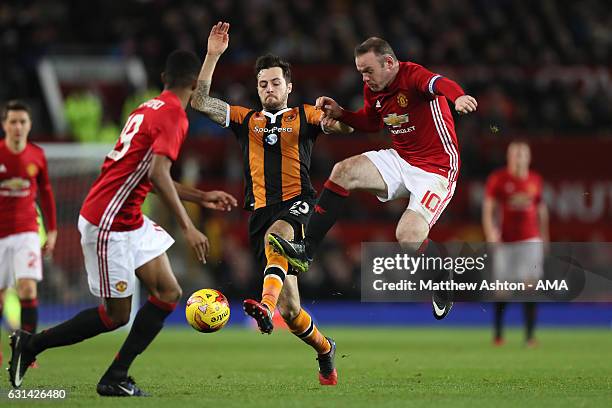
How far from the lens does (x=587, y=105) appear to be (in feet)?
61.1

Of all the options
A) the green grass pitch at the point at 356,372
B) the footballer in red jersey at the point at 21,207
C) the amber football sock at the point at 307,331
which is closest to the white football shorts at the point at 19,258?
the footballer in red jersey at the point at 21,207

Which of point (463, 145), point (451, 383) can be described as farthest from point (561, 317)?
point (451, 383)

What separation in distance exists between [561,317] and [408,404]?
12.3 metres

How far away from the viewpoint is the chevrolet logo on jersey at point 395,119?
24.2 feet

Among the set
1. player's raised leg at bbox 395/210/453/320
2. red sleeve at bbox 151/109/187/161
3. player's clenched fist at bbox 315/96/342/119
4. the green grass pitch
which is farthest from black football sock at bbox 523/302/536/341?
red sleeve at bbox 151/109/187/161

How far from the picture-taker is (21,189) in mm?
Answer: 9633

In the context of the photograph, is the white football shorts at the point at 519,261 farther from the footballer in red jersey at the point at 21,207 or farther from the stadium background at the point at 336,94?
the footballer in red jersey at the point at 21,207

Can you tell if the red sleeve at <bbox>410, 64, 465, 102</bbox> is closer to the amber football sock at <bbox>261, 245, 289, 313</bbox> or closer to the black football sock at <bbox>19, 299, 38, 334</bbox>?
the amber football sock at <bbox>261, 245, 289, 313</bbox>

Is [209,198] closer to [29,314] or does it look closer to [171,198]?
[171,198]

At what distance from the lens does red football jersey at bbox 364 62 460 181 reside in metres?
7.32

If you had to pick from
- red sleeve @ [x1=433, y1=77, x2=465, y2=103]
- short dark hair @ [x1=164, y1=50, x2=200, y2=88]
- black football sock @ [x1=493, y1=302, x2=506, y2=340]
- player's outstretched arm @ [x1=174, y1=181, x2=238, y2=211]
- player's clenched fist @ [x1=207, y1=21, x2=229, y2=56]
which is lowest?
black football sock @ [x1=493, y1=302, x2=506, y2=340]

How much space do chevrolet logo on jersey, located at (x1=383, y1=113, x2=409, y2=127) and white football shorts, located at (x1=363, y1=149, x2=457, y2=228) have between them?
0.27m

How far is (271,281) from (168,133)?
4.36ft

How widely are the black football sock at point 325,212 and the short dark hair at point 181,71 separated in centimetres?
139
